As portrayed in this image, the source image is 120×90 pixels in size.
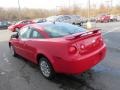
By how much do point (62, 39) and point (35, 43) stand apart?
128 cm

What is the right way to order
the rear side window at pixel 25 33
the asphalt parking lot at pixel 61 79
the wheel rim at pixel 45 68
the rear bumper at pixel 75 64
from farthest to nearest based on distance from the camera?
the rear side window at pixel 25 33 < the wheel rim at pixel 45 68 < the asphalt parking lot at pixel 61 79 < the rear bumper at pixel 75 64

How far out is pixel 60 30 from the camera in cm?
695

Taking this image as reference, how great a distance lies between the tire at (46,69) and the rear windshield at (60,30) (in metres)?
0.71

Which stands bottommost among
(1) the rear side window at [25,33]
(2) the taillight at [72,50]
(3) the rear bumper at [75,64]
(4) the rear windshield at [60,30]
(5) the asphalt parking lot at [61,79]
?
(5) the asphalt parking lot at [61,79]

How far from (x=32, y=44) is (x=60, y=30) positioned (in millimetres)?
940

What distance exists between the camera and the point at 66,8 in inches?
3130

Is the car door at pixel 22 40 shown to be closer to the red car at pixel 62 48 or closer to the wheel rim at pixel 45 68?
the red car at pixel 62 48

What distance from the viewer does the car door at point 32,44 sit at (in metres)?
7.09

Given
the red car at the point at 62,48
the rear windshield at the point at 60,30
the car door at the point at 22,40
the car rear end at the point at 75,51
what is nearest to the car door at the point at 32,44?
the red car at the point at 62,48

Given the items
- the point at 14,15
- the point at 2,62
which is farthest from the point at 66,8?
the point at 2,62

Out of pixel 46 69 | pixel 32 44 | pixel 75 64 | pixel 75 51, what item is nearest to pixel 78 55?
pixel 75 51

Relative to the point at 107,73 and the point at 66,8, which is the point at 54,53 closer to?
the point at 107,73

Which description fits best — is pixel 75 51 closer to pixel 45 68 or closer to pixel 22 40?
pixel 45 68

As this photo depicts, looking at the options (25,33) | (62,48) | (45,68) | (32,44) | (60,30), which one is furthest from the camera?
(25,33)
